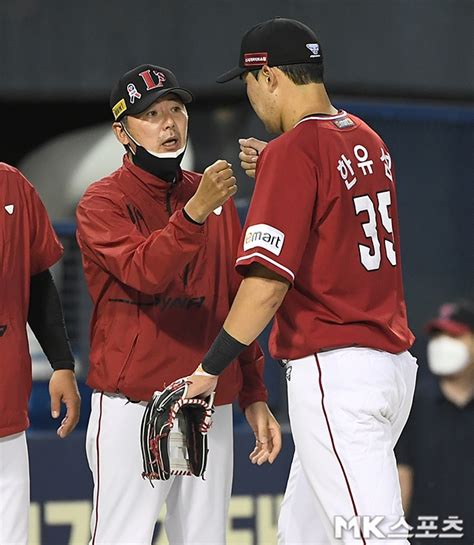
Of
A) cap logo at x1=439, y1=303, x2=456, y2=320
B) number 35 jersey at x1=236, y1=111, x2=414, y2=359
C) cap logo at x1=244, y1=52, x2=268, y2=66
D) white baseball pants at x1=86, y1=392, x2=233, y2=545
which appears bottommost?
white baseball pants at x1=86, y1=392, x2=233, y2=545

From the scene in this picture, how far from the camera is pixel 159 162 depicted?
3.17 meters

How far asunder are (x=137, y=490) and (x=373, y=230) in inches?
37.3

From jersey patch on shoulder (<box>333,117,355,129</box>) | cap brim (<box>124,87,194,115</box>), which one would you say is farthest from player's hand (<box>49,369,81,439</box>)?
jersey patch on shoulder (<box>333,117,355,129</box>)

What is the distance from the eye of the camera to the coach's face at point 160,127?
10.4ft

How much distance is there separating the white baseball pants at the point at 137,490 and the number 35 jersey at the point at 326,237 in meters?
0.47

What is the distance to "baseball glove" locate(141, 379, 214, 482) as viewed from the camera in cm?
278

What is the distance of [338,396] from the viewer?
274cm

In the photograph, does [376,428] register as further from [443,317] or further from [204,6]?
[204,6]

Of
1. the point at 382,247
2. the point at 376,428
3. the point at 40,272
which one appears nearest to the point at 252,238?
the point at 382,247

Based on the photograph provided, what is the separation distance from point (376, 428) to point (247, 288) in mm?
458

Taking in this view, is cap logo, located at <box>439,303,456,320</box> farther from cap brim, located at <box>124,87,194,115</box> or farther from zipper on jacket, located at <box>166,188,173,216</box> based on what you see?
cap brim, located at <box>124,87,194,115</box>

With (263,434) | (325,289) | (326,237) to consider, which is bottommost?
(263,434)

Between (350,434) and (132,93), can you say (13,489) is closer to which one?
A: (350,434)

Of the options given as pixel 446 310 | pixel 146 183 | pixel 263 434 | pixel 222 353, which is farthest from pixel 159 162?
pixel 446 310
